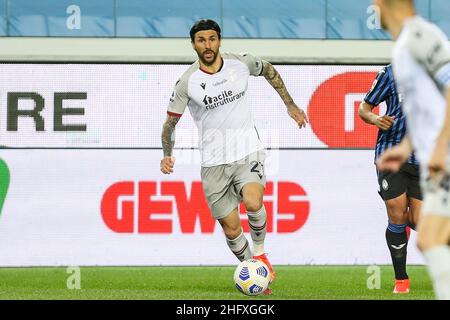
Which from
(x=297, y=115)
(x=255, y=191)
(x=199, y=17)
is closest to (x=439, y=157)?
(x=255, y=191)

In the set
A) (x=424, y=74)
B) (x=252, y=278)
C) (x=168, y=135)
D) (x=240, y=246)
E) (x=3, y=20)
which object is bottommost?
(x=252, y=278)

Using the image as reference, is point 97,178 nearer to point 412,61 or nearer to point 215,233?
point 215,233

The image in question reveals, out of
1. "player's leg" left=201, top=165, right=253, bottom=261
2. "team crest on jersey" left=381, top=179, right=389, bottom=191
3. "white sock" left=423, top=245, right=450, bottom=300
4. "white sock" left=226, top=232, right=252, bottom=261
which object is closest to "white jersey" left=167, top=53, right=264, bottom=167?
"player's leg" left=201, top=165, right=253, bottom=261

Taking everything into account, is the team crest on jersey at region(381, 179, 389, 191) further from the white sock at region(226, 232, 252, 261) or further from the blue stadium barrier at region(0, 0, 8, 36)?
the blue stadium barrier at region(0, 0, 8, 36)

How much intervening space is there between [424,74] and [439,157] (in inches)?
19.6

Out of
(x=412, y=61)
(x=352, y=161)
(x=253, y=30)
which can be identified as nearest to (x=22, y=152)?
(x=352, y=161)

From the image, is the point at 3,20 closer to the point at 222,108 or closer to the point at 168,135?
the point at 168,135

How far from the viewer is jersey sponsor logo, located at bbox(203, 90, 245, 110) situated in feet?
29.9

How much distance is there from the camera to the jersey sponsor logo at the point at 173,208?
11852 millimetres

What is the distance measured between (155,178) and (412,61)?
23.4 feet

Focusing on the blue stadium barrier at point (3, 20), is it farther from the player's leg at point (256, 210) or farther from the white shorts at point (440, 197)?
the white shorts at point (440, 197)

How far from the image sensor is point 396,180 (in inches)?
350

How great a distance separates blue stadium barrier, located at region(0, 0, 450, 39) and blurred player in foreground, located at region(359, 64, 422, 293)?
251 inches

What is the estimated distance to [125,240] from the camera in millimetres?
11844
